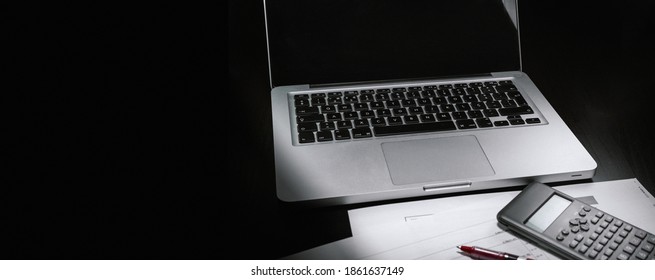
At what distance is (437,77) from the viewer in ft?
2.65

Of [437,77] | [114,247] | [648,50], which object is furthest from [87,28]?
[648,50]

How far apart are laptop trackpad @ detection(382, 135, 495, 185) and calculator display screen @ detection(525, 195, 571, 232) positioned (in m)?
0.07

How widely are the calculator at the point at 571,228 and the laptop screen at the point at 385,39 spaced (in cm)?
30

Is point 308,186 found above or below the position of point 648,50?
below

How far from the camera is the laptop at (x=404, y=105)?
1.98ft

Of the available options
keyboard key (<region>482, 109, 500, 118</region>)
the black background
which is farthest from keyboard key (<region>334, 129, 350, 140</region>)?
keyboard key (<region>482, 109, 500, 118</region>)

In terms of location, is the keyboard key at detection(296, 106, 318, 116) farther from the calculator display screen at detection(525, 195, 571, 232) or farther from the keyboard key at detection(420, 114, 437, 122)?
the calculator display screen at detection(525, 195, 571, 232)

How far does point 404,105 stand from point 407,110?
0.02 metres

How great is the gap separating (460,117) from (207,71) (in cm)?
47

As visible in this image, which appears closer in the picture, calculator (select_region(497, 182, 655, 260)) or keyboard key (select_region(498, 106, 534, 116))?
calculator (select_region(497, 182, 655, 260))

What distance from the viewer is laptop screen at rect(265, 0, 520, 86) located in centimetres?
78

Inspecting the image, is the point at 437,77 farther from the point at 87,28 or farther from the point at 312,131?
the point at 87,28

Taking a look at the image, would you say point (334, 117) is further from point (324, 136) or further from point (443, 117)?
point (443, 117)
